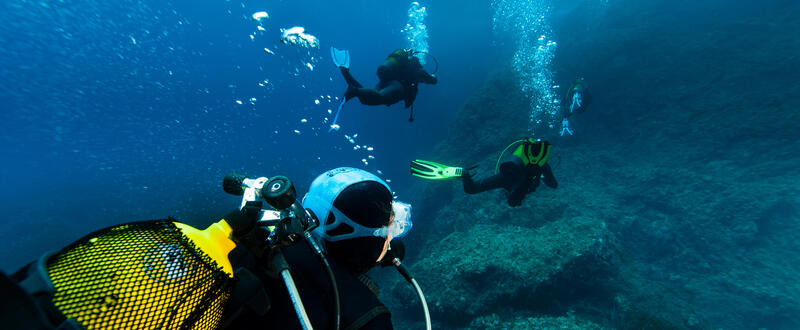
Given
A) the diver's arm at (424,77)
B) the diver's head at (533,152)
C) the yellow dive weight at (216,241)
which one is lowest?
the yellow dive weight at (216,241)

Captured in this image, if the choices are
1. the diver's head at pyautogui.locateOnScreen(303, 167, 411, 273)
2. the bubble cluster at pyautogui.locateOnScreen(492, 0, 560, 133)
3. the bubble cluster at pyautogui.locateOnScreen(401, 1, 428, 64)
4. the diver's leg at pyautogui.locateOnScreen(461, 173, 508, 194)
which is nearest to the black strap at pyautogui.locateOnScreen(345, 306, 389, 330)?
the diver's head at pyautogui.locateOnScreen(303, 167, 411, 273)

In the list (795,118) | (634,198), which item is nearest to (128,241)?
(634,198)

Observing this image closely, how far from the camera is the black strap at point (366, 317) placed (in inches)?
44.7

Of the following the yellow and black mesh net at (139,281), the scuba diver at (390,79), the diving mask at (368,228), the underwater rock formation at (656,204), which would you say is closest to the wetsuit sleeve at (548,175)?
the underwater rock formation at (656,204)

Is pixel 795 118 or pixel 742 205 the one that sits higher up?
pixel 795 118

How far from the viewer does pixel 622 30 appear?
15680 millimetres

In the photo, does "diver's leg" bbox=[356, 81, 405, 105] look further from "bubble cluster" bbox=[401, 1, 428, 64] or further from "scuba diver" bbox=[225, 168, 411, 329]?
"bubble cluster" bbox=[401, 1, 428, 64]

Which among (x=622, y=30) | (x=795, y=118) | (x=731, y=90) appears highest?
(x=622, y=30)

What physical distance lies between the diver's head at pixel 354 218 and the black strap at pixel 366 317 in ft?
1.47

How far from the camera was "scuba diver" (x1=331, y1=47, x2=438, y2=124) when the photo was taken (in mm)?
5242

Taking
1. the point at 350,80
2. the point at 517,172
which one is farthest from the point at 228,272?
the point at 517,172

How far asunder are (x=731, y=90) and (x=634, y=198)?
565cm

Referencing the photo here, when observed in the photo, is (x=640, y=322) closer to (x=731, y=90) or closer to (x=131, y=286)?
(x=131, y=286)

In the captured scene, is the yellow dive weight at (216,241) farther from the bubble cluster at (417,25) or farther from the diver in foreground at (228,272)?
the bubble cluster at (417,25)
